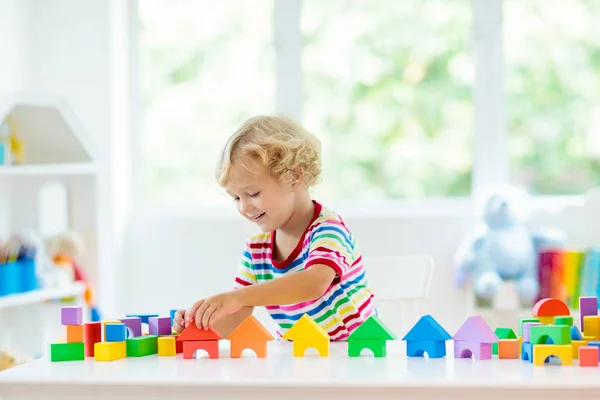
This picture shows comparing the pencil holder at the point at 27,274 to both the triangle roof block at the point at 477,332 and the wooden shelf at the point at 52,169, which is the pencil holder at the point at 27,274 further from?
the triangle roof block at the point at 477,332

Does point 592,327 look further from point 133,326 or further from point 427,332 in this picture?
point 133,326

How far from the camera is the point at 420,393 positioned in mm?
980

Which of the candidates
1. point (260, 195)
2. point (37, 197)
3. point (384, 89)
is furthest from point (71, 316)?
point (384, 89)

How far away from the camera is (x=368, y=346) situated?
4.00ft

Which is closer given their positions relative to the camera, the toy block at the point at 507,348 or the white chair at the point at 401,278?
the toy block at the point at 507,348

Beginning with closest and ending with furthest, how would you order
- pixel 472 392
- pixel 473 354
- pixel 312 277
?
1. pixel 472 392
2. pixel 473 354
3. pixel 312 277

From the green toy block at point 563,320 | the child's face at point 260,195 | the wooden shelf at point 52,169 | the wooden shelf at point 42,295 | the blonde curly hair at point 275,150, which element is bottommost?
the wooden shelf at point 42,295

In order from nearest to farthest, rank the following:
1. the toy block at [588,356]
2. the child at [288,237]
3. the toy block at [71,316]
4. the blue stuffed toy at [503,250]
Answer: the toy block at [588,356] < the toy block at [71,316] < the child at [288,237] < the blue stuffed toy at [503,250]

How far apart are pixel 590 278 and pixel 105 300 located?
5.47 feet

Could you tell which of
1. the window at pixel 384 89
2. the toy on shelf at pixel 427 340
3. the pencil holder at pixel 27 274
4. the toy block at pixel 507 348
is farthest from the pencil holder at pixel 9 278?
the toy block at pixel 507 348

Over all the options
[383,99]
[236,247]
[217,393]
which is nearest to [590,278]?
[383,99]

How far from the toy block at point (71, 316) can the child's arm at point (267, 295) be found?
171 millimetres

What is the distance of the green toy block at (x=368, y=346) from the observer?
1.21m

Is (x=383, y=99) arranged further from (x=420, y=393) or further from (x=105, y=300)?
(x=420, y=393)
